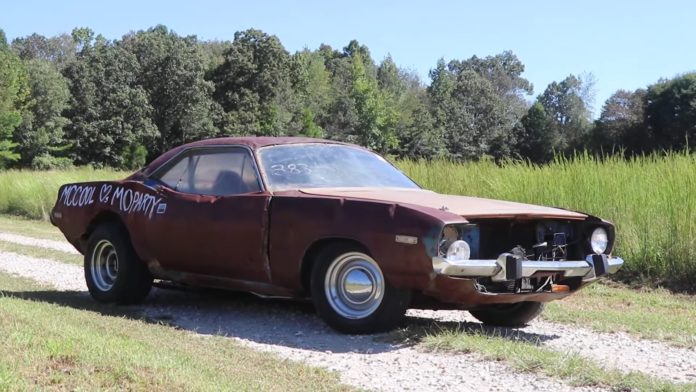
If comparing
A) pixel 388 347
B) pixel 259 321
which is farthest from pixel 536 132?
pixel 388 347

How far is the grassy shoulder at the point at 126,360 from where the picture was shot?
4148 mm

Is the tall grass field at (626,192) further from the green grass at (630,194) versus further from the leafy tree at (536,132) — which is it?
the leafy tree at (536,132)

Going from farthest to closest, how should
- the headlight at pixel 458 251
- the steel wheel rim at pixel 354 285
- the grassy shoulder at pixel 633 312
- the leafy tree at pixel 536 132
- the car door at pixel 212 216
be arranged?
the leafy tree at pixel 536 132, the grassy shoulder at pixel 633 312, the car door at pixel 212 216, the steel wheel rim at pixel 354 285, the headlight at pixel 458 251

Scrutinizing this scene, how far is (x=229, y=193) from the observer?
6852 mm

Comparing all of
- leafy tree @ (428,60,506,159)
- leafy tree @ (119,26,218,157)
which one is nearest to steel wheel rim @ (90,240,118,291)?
leafy tree @ (119,26,218,157)

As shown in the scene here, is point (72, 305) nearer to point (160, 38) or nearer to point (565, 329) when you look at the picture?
point (565, 329)

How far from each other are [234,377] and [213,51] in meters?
96.4

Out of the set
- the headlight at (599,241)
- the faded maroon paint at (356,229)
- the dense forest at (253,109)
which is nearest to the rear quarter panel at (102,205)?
the faded maroon paint at (356,229)

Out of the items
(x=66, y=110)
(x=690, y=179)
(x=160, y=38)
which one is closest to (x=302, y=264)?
(x=690, y=179)

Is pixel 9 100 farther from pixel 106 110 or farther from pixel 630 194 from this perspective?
pixel 630 194

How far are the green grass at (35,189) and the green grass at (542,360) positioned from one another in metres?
20.9

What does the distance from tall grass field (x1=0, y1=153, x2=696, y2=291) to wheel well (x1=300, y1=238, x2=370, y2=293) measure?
5.74 metres

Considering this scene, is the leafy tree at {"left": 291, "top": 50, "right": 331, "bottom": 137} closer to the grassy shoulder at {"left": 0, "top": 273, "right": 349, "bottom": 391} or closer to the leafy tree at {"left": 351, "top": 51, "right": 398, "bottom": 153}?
the leafy tree at {"left": 351, "top": 51, "right": 398, "bottom": 153}

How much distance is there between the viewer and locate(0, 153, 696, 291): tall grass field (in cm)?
1016
